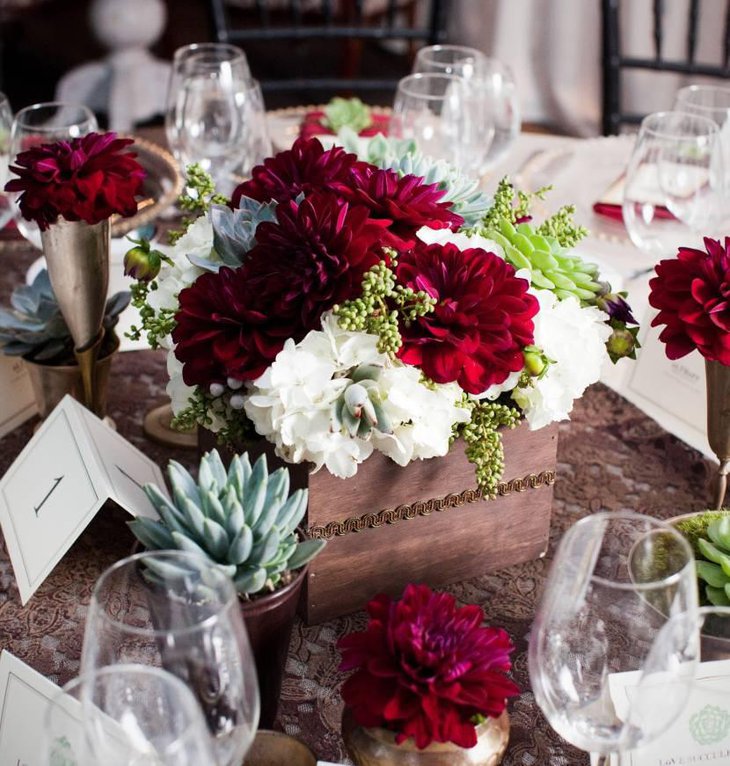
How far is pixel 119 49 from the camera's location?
387 centimetres

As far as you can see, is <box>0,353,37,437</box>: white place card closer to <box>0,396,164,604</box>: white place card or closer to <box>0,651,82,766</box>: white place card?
<box>0,396,164,604</box>: white place card

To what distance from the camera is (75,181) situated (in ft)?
3.32

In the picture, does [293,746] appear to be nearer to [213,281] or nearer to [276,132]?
[213,281]

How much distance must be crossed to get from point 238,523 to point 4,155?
33.9 inches

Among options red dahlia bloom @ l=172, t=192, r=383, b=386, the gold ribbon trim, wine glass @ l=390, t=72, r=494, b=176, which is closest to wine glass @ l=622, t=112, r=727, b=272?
wine glass @ l=390, t=72, r=494, b=176

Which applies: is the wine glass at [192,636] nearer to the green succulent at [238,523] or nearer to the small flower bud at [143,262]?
the green succulent at [238,523]

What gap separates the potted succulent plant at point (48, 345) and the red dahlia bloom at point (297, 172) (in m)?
0.27

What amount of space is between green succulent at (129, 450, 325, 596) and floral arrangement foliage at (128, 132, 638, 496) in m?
0.05

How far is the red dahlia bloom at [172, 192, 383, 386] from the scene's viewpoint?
81 cm

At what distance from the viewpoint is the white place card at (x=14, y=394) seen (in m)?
1.17

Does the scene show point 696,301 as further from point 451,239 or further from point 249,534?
point 249,534

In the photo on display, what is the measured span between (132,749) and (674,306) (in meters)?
0.56

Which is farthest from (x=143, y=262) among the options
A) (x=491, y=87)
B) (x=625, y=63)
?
(x=625, y=63)

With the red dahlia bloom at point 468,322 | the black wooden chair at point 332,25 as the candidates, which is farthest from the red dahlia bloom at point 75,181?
the black wooden chair at point 332,25
